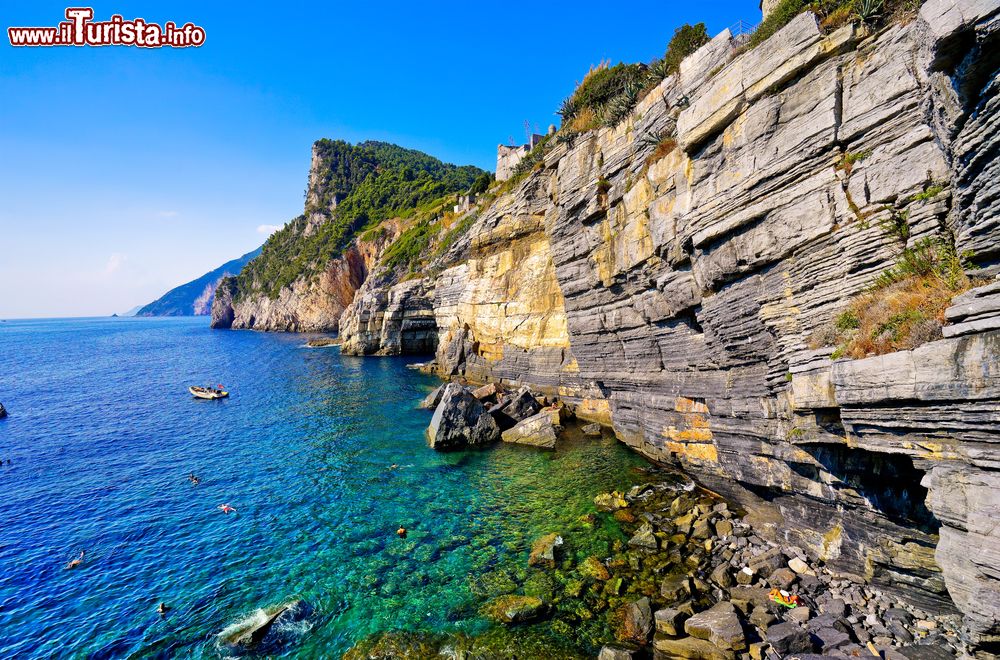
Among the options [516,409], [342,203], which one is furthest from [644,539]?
[342,203]

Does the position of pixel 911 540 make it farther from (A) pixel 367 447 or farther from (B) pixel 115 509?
(B) pixel 115 509

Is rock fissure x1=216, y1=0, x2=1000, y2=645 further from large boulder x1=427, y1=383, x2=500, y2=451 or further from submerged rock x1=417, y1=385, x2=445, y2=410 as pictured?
submerged rock x1=417, y1=385, x2=445, y2=410

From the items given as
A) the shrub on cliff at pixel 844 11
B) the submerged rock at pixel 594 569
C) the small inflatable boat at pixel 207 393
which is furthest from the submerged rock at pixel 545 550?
the small inflatable boat at pixel 207 393

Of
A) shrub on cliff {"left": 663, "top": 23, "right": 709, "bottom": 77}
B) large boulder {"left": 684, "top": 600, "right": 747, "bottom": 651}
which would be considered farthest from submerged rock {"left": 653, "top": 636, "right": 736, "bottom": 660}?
shrub on cliff {"left": 663, "top": 23, "right": 709, "bottom": 77}

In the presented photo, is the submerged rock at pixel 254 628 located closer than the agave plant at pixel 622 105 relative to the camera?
Yes

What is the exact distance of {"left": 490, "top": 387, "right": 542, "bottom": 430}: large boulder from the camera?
30.7 meters

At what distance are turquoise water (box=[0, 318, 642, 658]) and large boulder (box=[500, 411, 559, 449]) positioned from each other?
0.97 m

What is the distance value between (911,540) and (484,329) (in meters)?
36.7

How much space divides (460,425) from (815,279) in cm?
2070

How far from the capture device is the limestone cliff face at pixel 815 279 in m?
7.81

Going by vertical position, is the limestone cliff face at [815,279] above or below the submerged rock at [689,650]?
above

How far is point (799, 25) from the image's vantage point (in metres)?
13.1

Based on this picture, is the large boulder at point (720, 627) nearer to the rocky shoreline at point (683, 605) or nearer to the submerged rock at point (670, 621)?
the rocky shoreline at point (683, 605)

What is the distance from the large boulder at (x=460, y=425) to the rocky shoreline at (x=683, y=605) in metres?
11.4
